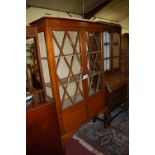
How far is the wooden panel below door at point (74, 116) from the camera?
1.92 m

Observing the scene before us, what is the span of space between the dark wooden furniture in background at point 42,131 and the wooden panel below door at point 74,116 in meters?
0.18

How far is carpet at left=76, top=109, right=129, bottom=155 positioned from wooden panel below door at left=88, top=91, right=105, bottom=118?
47cm

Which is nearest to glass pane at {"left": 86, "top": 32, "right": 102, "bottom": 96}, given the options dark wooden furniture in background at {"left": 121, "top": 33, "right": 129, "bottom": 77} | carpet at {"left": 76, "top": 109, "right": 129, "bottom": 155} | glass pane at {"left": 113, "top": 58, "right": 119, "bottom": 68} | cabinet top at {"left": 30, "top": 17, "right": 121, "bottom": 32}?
cabinet top at {"left": 30, "top": 17, "right": 121, "bottom": 32}

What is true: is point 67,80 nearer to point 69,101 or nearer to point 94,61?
point 69,101

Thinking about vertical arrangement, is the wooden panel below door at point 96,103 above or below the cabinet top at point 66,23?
below

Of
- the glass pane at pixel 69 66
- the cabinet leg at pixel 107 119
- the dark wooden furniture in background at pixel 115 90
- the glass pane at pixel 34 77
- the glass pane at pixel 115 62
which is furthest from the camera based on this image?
the glass pane at pixel 115 62

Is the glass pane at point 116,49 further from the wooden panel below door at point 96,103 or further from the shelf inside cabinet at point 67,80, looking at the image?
the shelf inside cabinet at point 67,80

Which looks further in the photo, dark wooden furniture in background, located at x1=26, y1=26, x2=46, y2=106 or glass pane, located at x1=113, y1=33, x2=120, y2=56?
glass pane, located at x1=113, y1=33, x2=120, y2=56

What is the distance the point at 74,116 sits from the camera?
2045 millimetres

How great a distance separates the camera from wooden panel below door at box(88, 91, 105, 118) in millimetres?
2327

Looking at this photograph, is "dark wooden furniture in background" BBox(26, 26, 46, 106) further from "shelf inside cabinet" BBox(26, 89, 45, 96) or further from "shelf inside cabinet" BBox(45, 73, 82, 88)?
"shelf inside cabinet" BBox(45, 73, 82, 88)

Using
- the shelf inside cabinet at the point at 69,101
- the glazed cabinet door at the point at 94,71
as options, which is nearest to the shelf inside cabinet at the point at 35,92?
the shelf inside cabinet at the point at 69,101
